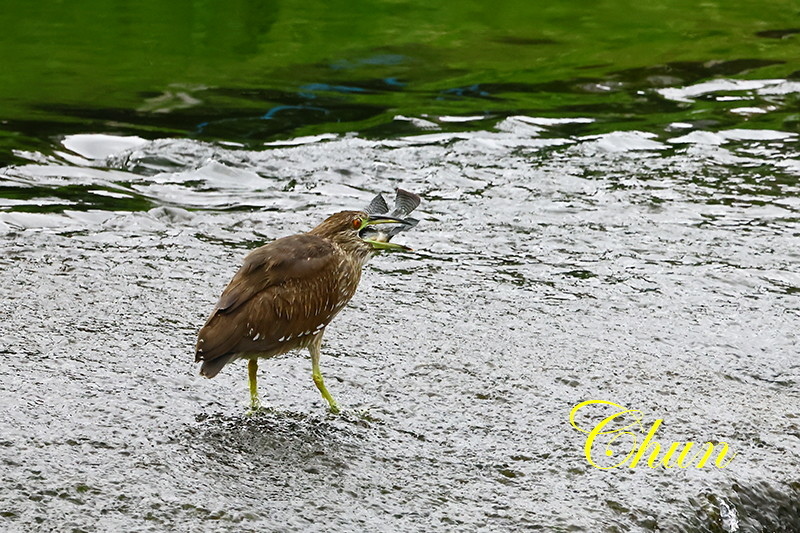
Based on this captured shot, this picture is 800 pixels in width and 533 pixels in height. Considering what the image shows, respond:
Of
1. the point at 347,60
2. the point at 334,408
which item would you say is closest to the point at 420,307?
the point at 334,408

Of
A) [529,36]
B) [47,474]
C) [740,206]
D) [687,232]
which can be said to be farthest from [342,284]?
[529,36]

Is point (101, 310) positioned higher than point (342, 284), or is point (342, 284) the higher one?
point (342, 284)

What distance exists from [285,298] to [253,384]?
421 millimetres

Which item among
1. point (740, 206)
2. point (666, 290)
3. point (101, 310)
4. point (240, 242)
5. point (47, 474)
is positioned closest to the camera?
point (47, 474)

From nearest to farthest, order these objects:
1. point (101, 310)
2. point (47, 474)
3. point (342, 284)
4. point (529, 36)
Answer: point (47, 474) < point (342, 284) < point (101, 310) < point (529, 36)

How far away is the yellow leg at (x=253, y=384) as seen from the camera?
5027mm

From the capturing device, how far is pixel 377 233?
5551 millimetres

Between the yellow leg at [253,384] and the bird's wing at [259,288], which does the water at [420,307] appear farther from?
the bird's wing at [259,288]

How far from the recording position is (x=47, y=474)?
4398mm

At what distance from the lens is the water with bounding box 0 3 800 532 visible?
4.48m

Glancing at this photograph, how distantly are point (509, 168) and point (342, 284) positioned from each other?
4794 millimetres

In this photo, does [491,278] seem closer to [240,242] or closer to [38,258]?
[240,242]

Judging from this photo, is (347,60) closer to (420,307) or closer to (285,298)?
(420,307)
